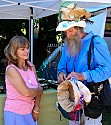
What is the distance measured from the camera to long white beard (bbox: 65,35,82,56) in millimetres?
2637

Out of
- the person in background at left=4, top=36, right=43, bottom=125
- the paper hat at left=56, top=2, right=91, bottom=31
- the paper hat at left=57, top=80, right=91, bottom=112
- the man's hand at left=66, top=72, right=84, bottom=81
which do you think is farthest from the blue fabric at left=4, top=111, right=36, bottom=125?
the paper hat at left=56, top=2, right=91, bottom=31

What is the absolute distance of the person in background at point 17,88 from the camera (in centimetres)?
281

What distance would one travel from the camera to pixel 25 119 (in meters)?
2.92

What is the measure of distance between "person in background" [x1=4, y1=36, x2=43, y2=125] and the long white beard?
43cm

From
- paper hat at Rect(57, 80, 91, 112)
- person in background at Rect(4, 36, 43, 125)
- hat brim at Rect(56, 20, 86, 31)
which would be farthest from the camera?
person in background at Rect(4, 36, 43, 125)

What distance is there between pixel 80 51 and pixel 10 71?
65cm

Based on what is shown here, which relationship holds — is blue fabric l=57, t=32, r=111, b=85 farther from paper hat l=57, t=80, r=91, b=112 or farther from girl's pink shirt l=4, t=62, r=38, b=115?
girl's pink shirt l=4, t=62, r=38, b=115

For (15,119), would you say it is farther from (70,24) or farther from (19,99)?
(70,24)

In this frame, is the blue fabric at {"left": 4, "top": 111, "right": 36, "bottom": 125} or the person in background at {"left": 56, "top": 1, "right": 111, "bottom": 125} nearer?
the person in background at {"left": 56, "top": 1, "right": 111, "bottom": 125}

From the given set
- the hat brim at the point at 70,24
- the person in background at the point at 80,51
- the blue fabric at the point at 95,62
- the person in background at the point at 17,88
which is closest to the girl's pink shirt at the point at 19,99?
the person in background at the point at 17,88

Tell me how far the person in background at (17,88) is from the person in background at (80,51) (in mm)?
324

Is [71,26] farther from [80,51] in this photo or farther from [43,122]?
[43,122]

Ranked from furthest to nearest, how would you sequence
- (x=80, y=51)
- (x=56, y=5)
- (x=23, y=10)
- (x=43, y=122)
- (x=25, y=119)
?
1. (x=23, y=10)
2. (x=56, y=5)
3. (x=43, y=122)
4. (x=25, y=119)
5. (x=80, y=51)

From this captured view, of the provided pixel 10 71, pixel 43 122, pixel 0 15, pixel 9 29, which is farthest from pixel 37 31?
pixel 10 71
